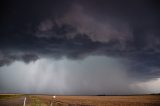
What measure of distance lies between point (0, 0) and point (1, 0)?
45cm

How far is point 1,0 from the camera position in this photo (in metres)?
25.2

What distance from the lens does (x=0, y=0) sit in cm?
2480
